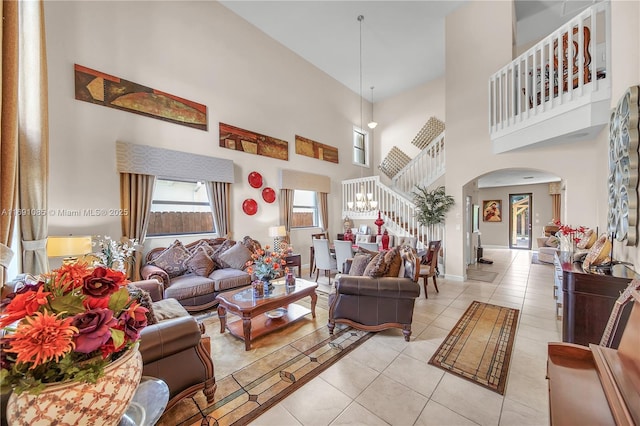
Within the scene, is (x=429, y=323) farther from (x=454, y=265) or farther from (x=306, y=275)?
(x=306, y=275)

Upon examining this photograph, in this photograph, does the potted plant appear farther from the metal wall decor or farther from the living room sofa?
the living room sofa

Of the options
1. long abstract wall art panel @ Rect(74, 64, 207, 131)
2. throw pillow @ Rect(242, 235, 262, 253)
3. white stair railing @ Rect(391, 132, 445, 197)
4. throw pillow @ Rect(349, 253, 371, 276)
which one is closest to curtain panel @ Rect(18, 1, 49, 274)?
long abstract wall art panel @ Rect(74, 64, 207, 131)

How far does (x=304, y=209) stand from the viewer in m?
6.57

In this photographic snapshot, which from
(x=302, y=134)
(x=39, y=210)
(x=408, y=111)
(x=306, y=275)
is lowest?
(x=306, y=275)

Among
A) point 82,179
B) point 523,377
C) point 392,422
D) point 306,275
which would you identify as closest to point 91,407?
point 392,422

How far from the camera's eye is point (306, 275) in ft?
18.8

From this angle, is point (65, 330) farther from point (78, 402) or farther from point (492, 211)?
point (492, 211)

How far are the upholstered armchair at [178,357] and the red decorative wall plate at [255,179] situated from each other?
145 inches

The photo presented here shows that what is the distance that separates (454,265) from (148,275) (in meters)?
5.49

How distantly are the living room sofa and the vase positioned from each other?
2774 mm

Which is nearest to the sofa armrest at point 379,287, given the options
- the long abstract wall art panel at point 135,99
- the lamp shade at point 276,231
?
the lamp shade at point 276,231

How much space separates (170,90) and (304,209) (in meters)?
3.81

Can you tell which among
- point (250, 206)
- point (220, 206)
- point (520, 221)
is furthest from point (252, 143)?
point (520, 221)

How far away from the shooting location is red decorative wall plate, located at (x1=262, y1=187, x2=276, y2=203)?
17.6 feet
